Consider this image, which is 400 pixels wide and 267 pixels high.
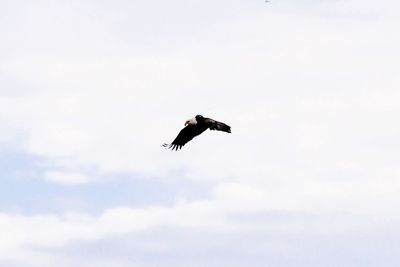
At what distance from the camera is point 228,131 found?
46.4 meters

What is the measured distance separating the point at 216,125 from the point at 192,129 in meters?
3.06

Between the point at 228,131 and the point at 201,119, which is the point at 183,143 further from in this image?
the point at 228,131

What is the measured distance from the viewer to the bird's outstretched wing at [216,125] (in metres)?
46.8

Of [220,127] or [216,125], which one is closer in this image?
[220,127]

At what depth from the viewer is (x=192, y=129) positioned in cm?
5050

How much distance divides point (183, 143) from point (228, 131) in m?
6.01

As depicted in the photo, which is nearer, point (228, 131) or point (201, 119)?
point (228, 131)

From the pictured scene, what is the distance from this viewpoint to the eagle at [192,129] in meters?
49.3

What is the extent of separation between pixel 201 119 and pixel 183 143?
9.51 ft

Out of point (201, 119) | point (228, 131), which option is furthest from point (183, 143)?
point (228, 131)

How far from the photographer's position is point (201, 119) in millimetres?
49781

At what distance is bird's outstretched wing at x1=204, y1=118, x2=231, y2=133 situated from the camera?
46819 mm

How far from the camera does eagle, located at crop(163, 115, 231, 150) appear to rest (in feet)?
162

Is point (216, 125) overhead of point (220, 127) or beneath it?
overhead
